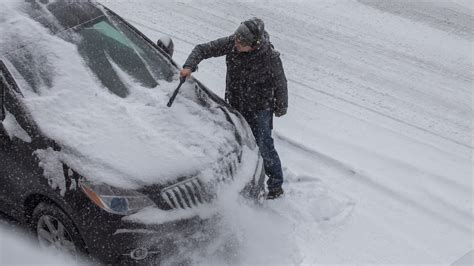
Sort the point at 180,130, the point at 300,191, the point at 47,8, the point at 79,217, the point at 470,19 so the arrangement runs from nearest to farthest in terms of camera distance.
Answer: the point at 79,217, the point at 180,130, the point at 47,8, the point at 300,191, the point at 470,19

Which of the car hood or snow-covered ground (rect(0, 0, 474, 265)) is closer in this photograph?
the car hood

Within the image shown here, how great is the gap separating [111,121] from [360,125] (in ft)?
10.9

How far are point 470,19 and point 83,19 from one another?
264 inches

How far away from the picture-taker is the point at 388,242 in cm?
513

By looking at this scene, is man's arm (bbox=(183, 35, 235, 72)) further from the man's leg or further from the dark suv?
the man's leg

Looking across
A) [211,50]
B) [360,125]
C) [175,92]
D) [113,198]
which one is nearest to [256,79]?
[211,50]

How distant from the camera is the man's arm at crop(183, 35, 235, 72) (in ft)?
17.2

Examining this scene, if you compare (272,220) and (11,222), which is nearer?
(11,222)

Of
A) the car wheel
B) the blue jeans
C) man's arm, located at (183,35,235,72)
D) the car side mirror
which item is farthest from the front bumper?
the car side mirror

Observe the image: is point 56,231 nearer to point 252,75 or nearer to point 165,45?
point 252,75

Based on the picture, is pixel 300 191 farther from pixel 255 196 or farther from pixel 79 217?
pixel 79 217

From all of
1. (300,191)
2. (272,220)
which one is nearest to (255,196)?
(272,220)

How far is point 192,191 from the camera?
416 cm

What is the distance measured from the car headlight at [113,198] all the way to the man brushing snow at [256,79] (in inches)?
56.1
